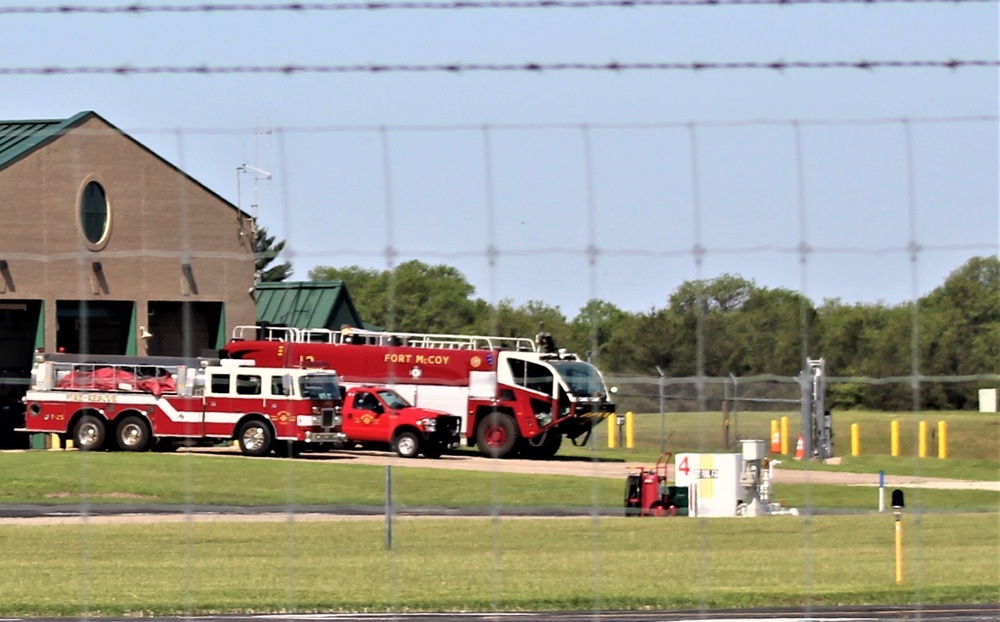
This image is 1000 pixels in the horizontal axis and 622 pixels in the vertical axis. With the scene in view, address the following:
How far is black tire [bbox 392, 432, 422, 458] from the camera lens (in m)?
11.9

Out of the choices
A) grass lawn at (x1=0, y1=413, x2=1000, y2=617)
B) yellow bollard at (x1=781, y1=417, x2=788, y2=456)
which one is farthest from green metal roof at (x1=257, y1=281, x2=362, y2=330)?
yellow bollard at (x1=781, y1=417, x2=788, y2=456)

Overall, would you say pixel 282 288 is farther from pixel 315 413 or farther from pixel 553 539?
pixel 553 539

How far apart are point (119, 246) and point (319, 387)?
3.39 metres

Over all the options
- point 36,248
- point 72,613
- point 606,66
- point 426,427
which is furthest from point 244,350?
point 72,613

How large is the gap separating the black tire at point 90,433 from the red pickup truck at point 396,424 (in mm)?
1870

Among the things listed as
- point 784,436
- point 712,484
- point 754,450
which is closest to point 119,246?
point 784,436

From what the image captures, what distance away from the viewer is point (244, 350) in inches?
326

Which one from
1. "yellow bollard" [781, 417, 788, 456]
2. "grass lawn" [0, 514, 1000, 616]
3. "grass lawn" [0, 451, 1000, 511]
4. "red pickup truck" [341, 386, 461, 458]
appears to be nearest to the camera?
"yellow bollard" [781, 417, 788, 456]

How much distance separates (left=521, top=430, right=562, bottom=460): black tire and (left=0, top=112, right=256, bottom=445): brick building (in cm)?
263

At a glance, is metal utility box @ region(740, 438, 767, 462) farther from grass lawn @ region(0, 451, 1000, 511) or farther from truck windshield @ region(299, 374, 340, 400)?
truck windshield @ region(299, 374, 340, 400)

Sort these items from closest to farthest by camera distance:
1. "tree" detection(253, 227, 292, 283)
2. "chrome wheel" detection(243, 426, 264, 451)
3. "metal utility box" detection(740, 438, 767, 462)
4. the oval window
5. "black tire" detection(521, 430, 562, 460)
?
"tree" detection(253, 227, 292, 283) < the oval window < "chrome wheel" detection(243, 426, 264, 451) < "black tire" detection(521, 430, 562, 460) < "metal utility box" detection(740, 438, 767, 462)

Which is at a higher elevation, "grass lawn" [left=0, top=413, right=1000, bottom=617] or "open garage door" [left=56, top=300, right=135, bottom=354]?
"open garage door" [left=56, top=300, right=135, bottom=354]

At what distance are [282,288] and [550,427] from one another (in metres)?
2.62

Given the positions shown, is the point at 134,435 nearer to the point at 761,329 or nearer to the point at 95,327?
the point at 95,327
